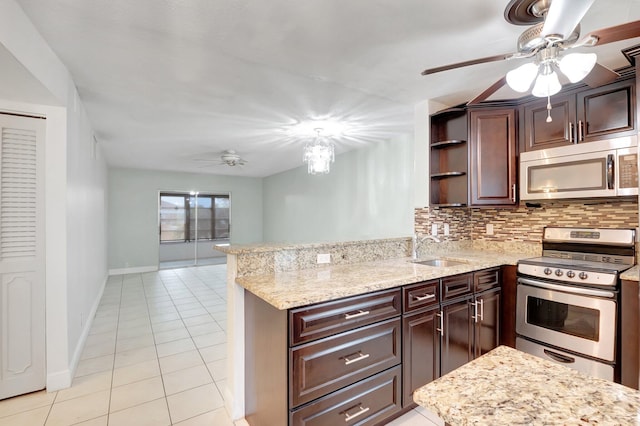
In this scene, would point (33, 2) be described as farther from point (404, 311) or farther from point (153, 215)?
point (153, 215)

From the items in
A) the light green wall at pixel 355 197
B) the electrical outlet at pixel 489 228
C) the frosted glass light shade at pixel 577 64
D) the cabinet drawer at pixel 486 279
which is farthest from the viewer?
the light green wall at pixel 355 197

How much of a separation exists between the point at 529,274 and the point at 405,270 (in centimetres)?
107

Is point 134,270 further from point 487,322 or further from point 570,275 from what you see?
point 570,275

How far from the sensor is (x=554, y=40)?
1.36 meters

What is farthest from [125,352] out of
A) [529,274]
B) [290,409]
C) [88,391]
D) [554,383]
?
[529,274]

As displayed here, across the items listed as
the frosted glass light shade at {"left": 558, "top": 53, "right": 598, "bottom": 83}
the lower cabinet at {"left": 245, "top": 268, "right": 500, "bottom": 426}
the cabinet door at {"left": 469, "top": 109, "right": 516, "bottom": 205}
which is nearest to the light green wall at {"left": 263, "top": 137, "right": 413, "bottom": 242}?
the cabinet door at {"left": 469, "top": 109, "right": 516, "bottom": 205}

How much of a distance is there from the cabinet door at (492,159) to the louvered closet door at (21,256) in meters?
3.61

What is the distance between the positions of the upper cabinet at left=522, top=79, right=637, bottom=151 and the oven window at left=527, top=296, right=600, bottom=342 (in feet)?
4.34

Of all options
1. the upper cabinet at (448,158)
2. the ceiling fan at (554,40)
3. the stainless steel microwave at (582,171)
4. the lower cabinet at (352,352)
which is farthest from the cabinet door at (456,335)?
the ceiling fan at (554,40)

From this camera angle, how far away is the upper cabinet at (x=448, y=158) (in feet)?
9.71

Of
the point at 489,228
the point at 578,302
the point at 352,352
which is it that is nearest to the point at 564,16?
the point at 352,352

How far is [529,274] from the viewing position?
7.96 feet

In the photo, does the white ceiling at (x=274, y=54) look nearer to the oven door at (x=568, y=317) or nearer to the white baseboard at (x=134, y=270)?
the oven door at (x=568, y=317)

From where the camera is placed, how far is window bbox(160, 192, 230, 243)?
770 centimetres
